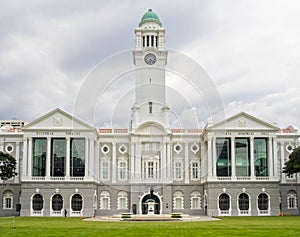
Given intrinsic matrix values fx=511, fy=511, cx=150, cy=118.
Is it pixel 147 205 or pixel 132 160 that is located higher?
pixel 132 160

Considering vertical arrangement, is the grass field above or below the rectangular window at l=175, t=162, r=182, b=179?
below

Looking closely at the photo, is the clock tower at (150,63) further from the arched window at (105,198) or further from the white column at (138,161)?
the arched window at (105,198)

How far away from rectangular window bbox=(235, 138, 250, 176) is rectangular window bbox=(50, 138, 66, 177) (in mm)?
23902

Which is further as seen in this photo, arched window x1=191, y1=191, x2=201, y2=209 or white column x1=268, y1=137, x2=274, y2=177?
arched window x1=191, y1=191, x2=201, y2=209

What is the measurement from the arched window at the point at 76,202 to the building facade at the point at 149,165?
13 cm

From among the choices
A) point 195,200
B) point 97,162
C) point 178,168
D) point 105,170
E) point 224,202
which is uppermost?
point 97,162

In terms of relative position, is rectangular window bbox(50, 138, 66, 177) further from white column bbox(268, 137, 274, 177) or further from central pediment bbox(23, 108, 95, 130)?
white column bbox(268, 137, 274, 177)

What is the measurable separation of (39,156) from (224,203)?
1027 inches

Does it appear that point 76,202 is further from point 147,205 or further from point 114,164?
point 147,205

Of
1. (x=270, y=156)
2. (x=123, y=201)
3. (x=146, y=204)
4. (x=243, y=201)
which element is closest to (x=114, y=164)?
(x=123, y=201)

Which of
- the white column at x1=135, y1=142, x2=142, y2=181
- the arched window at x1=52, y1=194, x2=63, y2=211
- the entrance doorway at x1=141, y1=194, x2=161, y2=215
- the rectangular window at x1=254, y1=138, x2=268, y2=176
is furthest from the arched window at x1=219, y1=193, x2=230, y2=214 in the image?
the arched window at x1=52, y1=194, x2=63, y2=211

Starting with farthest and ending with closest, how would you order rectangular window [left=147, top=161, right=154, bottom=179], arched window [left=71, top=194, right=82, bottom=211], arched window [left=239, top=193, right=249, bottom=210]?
rectangular window [left=147, top=161, right=154, bottom=179]
arched window [left=239, top=193, right=249, bottom=210]
arched window [left=71, top=194, right=82, bottom=211]

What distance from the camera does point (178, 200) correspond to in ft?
239

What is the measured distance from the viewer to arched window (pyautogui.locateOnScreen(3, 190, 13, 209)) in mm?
73188
